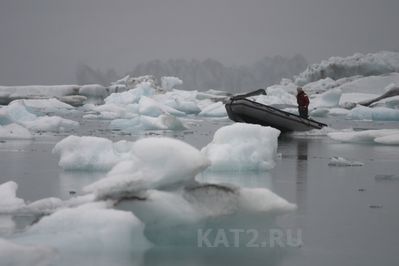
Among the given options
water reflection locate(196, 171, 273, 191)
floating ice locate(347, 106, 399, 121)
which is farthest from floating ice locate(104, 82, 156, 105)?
water reflection locate(196, 171, 273, 191)

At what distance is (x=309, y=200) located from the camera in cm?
639

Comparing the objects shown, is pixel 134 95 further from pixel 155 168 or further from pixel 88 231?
pixel 88 231

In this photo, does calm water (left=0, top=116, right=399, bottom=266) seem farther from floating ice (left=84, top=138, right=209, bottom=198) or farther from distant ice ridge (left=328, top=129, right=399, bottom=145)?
distant ice ridge (left=328, top=129, right=399, bottom=145)

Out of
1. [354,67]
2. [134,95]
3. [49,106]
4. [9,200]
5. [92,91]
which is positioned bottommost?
[9,200]

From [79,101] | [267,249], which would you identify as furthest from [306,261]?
[79,101]

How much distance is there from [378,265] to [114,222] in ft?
4.89

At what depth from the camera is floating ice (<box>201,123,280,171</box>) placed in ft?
26.2

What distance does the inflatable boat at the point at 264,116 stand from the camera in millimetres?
14836

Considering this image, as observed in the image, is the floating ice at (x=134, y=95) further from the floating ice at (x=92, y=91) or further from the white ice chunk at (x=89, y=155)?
the white ice chunk at (x=89, y=155)

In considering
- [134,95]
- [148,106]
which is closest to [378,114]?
[148,106]

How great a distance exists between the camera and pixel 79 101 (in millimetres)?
41750

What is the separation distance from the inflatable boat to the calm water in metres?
2.81

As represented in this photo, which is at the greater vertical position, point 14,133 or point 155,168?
point 14,133

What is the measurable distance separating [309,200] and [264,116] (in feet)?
28.0
